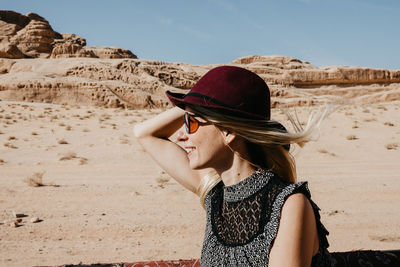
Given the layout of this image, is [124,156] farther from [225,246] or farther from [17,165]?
[225,246]

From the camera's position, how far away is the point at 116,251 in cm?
445

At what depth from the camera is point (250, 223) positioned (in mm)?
1452

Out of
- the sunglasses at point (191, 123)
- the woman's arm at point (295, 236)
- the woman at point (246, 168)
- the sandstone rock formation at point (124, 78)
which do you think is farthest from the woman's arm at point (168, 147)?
the sandstone rock formation at point (124, 78)

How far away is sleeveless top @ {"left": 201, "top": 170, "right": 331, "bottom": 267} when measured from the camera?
1.37 m

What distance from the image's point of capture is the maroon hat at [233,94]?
1.44 meters

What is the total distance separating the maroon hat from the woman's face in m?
0.12

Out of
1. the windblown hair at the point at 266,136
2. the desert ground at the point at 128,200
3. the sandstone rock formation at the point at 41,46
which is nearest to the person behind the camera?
the windblown hair at the point at 266,136

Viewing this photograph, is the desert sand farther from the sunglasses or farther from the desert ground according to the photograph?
the sunglasses

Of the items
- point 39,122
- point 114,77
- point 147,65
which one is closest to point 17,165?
point 39,122

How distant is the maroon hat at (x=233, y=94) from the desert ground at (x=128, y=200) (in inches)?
13.6

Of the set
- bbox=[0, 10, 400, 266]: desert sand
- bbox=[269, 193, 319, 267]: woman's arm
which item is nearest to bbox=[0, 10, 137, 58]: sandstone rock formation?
bbox=[0, 10, 400, 266]: desert sand

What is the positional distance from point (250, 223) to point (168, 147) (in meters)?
0.71

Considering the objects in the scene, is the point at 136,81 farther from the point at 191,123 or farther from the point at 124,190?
the point at 191,123

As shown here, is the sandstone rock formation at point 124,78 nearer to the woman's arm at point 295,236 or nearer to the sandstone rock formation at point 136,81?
the sandstone rock formation at point 136,81
